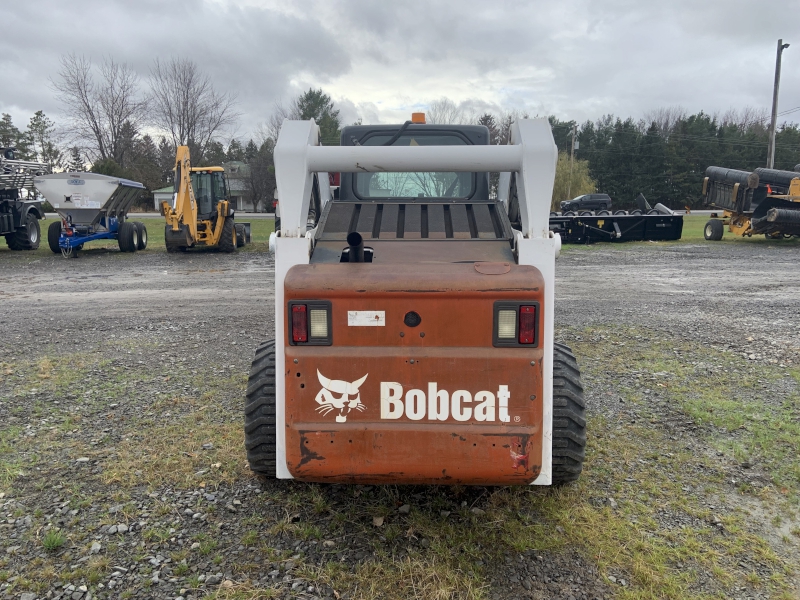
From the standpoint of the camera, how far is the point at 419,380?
8.20 ft

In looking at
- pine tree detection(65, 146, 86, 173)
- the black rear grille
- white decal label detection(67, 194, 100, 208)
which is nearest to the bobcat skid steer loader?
the black rear grille

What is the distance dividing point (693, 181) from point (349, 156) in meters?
60.3

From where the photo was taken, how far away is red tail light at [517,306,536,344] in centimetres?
248

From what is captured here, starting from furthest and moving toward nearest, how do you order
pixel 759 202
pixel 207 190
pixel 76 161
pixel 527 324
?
1. pixel 76 161
2. pixel 759 202
3. pixel 207 190
4. pixel 527 324

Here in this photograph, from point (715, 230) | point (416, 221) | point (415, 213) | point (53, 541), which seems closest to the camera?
point (53, 541)

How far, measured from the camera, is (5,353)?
616 cm

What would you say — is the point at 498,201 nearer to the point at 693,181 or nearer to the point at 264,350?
the point at 264,350

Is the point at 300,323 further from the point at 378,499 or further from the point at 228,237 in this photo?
the point at 228,237

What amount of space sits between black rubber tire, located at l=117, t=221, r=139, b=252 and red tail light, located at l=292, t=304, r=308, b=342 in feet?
51.4

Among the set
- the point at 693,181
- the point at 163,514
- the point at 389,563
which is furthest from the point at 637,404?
the point at 693,181

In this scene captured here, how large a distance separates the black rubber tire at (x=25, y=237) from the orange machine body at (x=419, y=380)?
18.1 m

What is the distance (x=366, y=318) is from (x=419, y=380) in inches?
13.5

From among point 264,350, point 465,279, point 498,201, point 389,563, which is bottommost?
point 389,563

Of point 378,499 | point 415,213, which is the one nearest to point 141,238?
point 415,213
